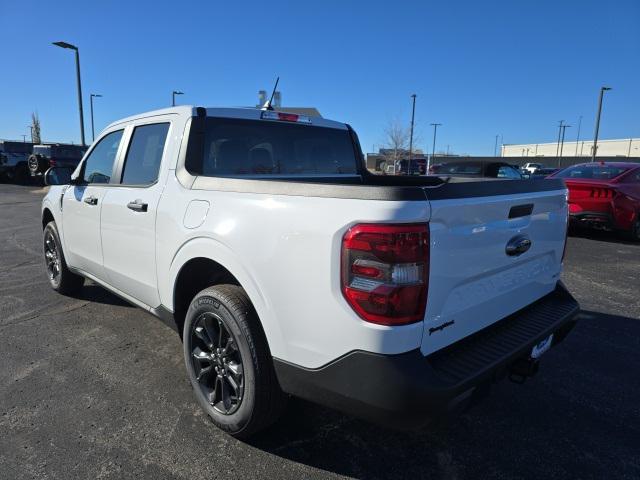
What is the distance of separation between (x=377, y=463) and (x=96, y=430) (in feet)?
5.31

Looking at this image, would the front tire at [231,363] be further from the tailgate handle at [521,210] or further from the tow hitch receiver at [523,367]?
the tailgate handle at [521,210]

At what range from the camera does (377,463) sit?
2346 millimetres

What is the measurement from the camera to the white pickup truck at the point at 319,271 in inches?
70.7

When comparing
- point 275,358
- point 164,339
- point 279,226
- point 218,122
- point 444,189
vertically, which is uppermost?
point 218,122

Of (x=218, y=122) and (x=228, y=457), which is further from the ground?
(x=218, y=122)

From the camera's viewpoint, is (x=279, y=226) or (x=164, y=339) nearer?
(x=279, y=226)

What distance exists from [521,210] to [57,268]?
4.75 meters

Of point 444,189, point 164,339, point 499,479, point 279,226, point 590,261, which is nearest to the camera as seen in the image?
point 444,189

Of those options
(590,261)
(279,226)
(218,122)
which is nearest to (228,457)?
(279,226)

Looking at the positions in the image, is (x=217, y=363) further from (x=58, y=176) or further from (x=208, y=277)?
(x=58, y=176)

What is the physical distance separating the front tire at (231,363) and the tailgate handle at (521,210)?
1408mm

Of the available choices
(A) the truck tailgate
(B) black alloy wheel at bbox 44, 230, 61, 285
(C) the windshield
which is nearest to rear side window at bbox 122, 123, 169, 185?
(B) black alloy wheel at bbox 44, 230, 61, 285

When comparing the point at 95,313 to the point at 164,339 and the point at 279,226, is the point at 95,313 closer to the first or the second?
the point at 164,339

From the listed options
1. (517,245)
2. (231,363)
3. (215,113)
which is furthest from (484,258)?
(215,113)
